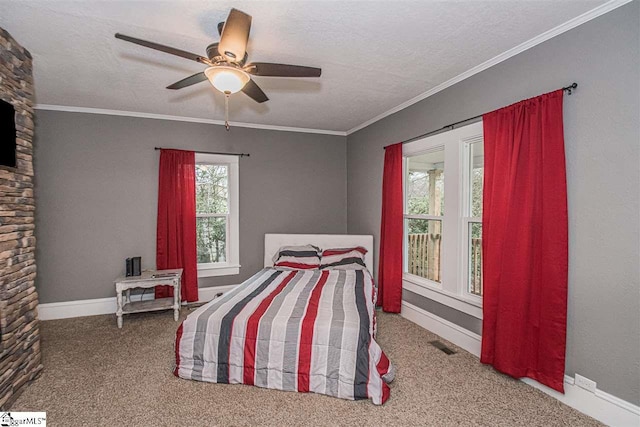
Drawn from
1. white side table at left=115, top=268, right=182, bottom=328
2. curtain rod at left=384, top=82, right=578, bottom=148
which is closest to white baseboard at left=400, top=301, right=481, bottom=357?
curtain rod at left=384, top=82, right=578, bottom=148

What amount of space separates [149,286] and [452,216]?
135 inches

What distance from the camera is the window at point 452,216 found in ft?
9.54

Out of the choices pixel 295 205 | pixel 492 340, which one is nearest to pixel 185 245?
pixel 295 205

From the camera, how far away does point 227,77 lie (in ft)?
6.05

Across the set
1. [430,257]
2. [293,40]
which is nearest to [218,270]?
[430,257]

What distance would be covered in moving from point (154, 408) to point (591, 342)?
2875 millimetres

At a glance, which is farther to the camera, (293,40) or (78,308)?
(78,308)

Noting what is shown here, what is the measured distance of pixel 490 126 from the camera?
2525mm

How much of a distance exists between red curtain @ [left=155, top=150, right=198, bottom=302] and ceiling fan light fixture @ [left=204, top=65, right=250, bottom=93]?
246 centimetres

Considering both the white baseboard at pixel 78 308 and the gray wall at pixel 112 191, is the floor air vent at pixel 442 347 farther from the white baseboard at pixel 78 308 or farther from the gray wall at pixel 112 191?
the white baseboard at pixel 78 308

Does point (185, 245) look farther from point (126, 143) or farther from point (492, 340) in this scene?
point (492, 340)

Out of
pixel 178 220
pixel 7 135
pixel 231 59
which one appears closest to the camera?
pixel 231 59

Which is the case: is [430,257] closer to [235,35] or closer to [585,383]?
[585,383]

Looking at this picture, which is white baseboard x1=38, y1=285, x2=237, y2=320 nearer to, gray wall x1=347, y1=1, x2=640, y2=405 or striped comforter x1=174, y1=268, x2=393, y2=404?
striped comforter x1=174, y1=268, x2=393, y2=404
